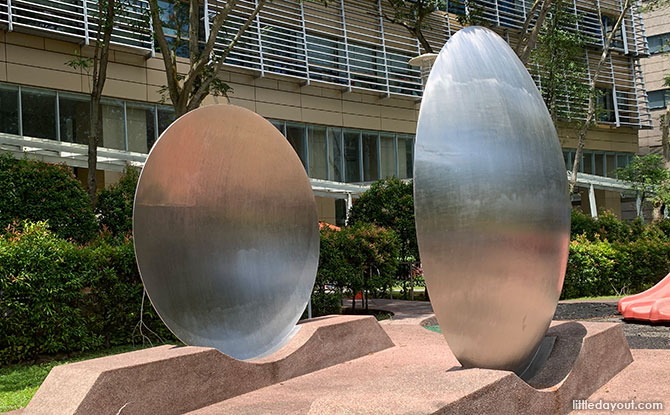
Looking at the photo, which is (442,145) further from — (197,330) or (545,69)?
(545,69)

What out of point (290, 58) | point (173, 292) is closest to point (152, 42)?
point (290, 58)

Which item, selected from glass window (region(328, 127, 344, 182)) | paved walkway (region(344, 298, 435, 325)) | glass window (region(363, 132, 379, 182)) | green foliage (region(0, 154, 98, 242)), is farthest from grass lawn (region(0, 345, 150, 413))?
glass window (region(363, 132, 379, 182))

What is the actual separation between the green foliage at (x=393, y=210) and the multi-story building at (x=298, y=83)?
5.11 m

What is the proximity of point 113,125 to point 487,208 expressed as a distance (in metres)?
18.4

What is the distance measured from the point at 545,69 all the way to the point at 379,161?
7.73 metres

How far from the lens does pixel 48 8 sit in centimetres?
1909

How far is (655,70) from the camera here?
43.2 metres

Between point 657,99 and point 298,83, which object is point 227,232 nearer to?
point 298,83

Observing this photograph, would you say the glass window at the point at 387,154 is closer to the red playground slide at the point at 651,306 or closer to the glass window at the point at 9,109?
the glass window at the point at 9,109

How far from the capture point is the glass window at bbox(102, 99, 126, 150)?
21.7 m

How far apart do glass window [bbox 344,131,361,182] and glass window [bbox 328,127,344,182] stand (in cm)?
31

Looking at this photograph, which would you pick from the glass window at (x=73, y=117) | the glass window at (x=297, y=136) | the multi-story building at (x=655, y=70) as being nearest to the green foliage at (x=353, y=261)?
the glass window at (x=73, y=117)

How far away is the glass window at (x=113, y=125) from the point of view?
71.1ft

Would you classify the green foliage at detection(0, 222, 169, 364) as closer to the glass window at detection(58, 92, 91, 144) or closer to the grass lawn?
the grass lawn
